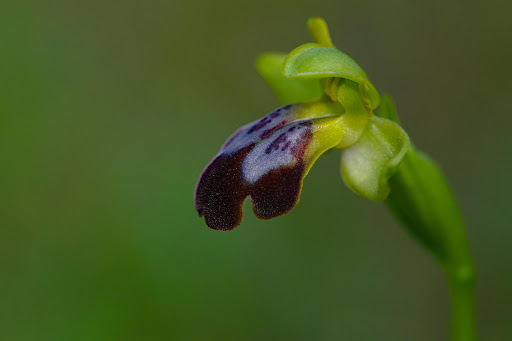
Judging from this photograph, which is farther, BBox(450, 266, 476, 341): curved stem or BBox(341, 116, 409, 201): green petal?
BBox(450, 266, 476, 341): curved stem

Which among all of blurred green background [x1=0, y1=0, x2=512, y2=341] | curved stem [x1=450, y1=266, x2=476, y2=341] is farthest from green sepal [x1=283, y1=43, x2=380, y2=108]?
blurred green background [x1=0, y1=0, x2=512, y2=341]

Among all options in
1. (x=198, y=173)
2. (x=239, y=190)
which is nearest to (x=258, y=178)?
(x=239, y=190)

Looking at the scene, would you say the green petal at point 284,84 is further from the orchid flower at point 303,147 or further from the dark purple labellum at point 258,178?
the dark purple labellum at point 258,178

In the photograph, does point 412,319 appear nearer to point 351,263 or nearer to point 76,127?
point 351,263

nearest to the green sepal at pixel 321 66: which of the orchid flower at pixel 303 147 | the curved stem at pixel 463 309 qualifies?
the orchid flower at pixel 303 147

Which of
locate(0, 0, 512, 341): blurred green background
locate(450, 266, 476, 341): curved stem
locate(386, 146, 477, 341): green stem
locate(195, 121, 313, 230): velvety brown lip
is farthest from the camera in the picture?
locate(0, 0, 512, 341): blurred green background

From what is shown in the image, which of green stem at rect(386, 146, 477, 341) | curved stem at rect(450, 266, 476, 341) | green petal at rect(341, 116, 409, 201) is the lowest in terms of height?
curved stem at rect(450, 266, 476, 341)

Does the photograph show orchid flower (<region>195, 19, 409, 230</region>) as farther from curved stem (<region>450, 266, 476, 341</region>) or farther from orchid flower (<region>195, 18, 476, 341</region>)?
curved stem (<region>450, 266, 476, 341</region>)

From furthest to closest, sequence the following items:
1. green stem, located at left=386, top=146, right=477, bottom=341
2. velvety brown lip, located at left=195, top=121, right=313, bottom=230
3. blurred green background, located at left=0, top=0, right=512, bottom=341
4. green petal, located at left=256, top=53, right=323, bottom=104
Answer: blurred green background, located at left=0, top=0, right=512, bottom=341 → green petal, located at left=256, top=53, right=323, bottom=104 → green stem, located at left=386, top=146, right=477, bottom=341 → velvety brown lip, located at left=195, top=121, right=313, bottom=230
